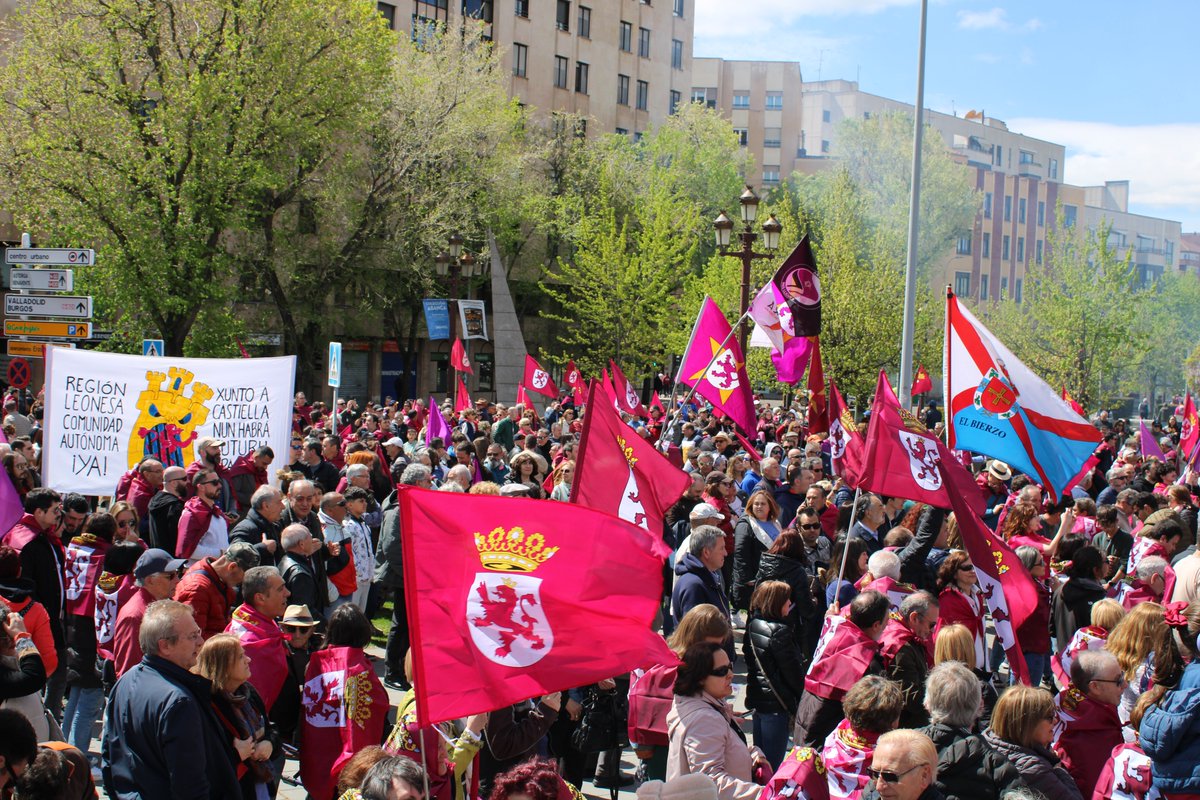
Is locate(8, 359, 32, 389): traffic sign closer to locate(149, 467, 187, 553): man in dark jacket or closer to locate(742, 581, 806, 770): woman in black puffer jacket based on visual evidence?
locate(149, 467, 187, 553): man in dark jacket

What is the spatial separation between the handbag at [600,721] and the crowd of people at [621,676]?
0.01 m

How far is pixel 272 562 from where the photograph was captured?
326 inches

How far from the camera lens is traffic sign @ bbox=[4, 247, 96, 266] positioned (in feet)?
46.3

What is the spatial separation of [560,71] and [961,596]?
49.6 meters

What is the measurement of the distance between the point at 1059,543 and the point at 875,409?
7.94 feet

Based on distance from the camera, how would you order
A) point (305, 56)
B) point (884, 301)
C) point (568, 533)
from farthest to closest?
point (884, 301), point (305, 56), point (568, 533)

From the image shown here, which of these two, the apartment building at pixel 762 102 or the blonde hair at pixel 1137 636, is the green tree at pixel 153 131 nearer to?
the blonde hair at pixel 1137 636

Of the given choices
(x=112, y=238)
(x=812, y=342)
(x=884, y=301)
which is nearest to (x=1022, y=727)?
(x=812, y=342)

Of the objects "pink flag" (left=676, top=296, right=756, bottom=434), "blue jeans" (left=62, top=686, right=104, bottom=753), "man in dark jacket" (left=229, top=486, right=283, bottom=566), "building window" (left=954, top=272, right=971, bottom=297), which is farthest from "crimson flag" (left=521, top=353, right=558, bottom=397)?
"building window" (left=954, top=272, right=971, bottom=297)

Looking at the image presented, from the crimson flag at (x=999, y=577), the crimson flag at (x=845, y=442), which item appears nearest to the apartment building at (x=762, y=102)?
the crimson flag at (x=845, y=442)

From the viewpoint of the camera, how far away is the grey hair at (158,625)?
4.95 metres

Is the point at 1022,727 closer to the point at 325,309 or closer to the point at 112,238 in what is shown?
the point at 112,238

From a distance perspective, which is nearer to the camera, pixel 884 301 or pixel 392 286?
pixel 884 301

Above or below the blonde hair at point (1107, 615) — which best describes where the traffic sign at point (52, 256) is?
above
